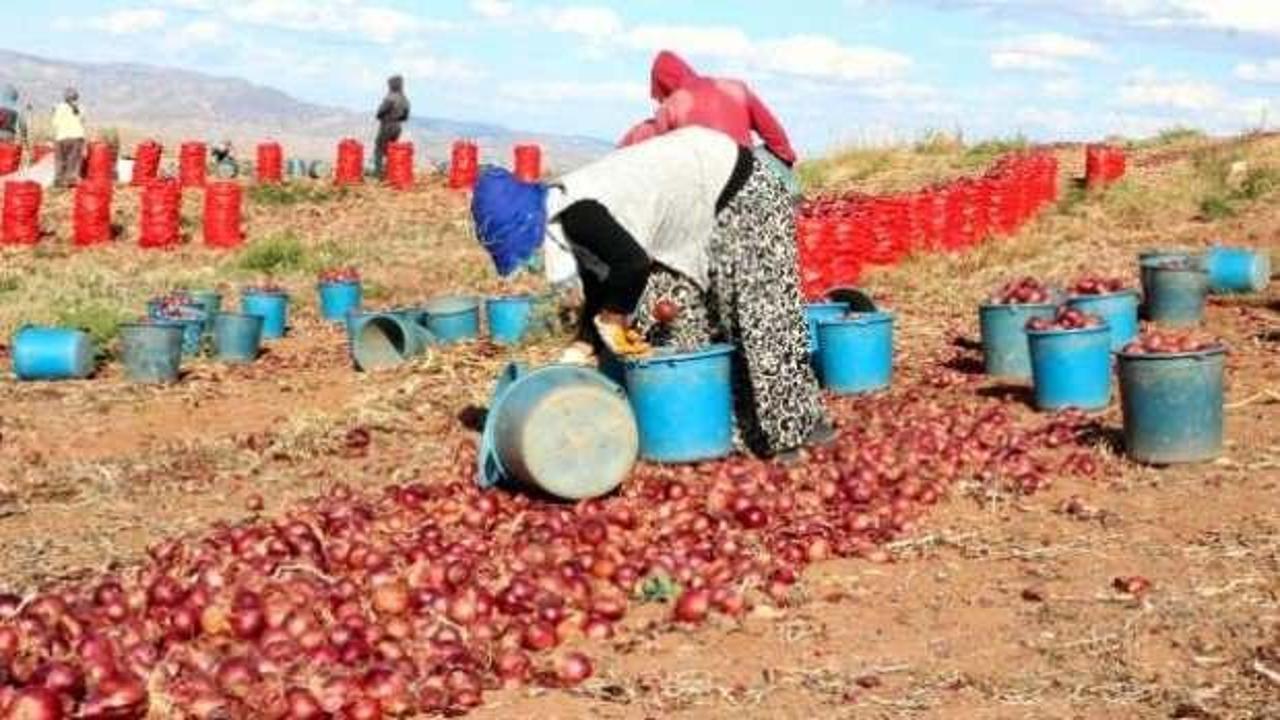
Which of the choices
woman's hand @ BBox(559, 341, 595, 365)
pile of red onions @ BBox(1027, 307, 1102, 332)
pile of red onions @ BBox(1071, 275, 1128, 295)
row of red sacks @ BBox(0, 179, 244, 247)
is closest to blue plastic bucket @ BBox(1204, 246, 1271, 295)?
pile of red onions @ BBox(1071, 275, 1128, 295)

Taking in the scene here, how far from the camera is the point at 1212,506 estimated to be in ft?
22.6

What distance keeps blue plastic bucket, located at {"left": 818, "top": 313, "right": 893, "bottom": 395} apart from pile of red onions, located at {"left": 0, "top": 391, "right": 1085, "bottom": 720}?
75.8 inches

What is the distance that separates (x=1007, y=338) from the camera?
10195 mm

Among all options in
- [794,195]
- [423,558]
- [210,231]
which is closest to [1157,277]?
[794,195]

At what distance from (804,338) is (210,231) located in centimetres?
1525

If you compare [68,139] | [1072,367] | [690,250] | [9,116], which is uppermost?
[9,116]

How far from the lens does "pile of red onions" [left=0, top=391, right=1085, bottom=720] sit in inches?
176

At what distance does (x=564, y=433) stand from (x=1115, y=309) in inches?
191

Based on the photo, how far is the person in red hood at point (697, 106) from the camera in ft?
24.9

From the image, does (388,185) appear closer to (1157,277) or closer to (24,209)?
(24,209)

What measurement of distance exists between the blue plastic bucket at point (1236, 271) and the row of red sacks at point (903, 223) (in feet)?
11.1

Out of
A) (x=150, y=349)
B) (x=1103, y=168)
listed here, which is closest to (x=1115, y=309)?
(x=150, y=349)

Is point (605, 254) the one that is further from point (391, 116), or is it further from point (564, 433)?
point (391, 116)

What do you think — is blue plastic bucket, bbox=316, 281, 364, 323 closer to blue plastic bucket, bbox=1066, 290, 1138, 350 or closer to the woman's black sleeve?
blue plastic bucket, bbox=1066, 290, 1138, 350
